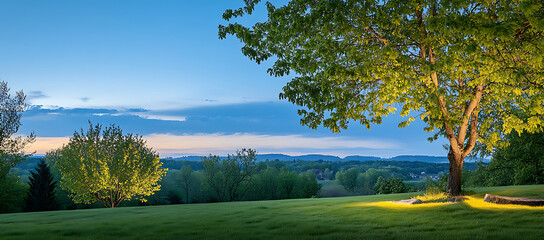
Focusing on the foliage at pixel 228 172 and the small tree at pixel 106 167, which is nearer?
the small tree at pixel 106 167

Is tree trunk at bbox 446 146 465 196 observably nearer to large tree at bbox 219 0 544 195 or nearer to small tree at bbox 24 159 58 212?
large tree at bbox 219 0 544 195

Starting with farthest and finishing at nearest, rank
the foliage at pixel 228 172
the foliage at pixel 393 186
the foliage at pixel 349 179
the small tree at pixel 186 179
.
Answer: the foliage at pixel 349 179 < the small tree at pixel 186 179 < the foliage at pixel 228 172 < the foliage at pixel 393 186

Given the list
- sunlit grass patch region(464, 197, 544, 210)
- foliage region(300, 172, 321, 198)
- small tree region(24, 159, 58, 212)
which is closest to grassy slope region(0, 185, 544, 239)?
sunlit grass patch region(464, 197, 544, 210)

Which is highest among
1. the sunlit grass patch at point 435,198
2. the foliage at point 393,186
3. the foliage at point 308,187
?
the sunlit grass patch at point 435,198

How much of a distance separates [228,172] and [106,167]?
46.6m

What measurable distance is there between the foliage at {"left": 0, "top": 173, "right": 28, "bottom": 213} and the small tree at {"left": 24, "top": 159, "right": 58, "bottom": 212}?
174 centimetres

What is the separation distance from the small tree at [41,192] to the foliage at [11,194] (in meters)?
1.74

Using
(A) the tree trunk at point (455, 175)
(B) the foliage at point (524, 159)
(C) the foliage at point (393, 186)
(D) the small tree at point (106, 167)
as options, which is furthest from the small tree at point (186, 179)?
(A) the tree trunk at point (455, 175)

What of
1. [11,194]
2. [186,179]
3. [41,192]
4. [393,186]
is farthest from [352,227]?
[186,179]

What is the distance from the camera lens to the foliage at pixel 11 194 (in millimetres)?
54188

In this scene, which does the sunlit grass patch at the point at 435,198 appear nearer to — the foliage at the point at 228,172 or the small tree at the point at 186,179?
the foliage at the point at 228,172

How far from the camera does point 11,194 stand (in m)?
55.8

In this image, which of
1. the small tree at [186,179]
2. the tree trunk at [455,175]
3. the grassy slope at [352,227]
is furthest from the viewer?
the small tree at [186,179]

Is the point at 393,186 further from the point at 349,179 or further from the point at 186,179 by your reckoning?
the point at 349,179
